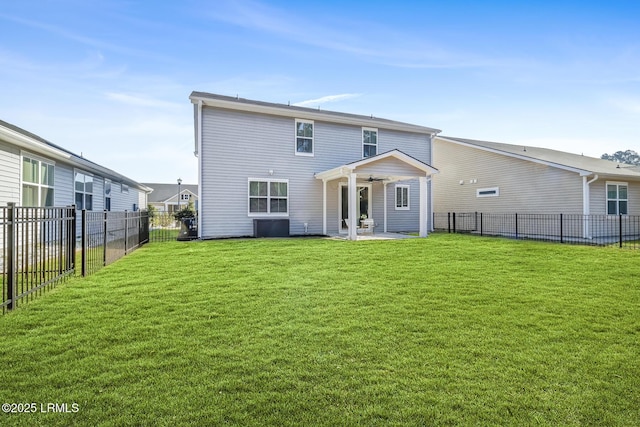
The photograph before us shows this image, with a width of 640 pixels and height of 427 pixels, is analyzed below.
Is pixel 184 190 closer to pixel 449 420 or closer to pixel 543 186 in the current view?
pixel 543 186

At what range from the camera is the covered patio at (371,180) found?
12703 millimetres

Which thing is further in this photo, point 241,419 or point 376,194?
point 376,194

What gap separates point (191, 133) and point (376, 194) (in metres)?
10.5

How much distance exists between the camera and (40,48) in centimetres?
1012

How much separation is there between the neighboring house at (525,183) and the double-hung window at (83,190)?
18.9 meters

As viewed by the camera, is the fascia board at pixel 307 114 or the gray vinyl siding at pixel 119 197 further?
the gray vinyl siding at pixel 119 197

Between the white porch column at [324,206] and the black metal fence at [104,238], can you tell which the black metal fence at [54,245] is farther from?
the white porch column at [324,206]

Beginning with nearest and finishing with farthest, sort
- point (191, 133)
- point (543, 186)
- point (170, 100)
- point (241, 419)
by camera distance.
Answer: point (241, 419), point (170, 100), point (543, 186), point (191, 133)

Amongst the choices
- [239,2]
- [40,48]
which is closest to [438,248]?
[239,2]

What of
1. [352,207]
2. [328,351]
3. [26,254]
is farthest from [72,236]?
[352,207]

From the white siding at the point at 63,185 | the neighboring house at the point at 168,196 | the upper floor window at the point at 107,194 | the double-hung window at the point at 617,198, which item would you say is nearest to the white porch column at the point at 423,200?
the double-hung window at the point at 617,198

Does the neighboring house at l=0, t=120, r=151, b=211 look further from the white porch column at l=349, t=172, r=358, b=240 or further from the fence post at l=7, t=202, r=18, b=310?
the white porch column at l=349, t=172, r=358, b=240

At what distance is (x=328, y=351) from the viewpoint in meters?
3.21

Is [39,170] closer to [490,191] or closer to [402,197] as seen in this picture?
[402,197]
